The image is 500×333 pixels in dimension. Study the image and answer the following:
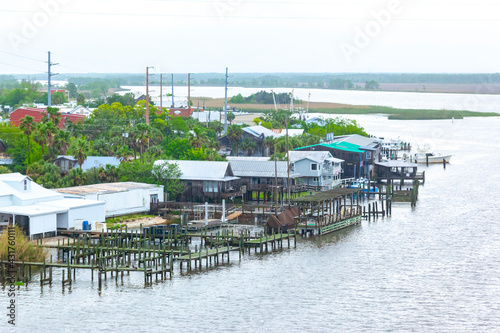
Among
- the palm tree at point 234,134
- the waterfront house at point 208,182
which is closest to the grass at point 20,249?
the waterfront house at point 208,182

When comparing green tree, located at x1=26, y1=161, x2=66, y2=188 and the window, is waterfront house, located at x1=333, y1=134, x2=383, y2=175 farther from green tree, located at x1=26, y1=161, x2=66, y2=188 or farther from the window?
green tree, located at x1=26, y1=161, x2=66, y2=188

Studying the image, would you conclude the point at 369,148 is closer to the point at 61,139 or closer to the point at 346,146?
the point at 346,146

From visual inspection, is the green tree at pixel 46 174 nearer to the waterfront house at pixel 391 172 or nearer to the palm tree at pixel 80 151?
the palm tree at pixel 80 151

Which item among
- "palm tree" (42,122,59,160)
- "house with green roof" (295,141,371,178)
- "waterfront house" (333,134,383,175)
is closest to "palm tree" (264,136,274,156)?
"house with green roof" (295,141,371,178)

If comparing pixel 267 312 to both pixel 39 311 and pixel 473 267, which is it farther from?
pixel 473 267

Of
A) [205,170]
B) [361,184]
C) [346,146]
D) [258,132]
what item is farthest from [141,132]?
[258,132]
